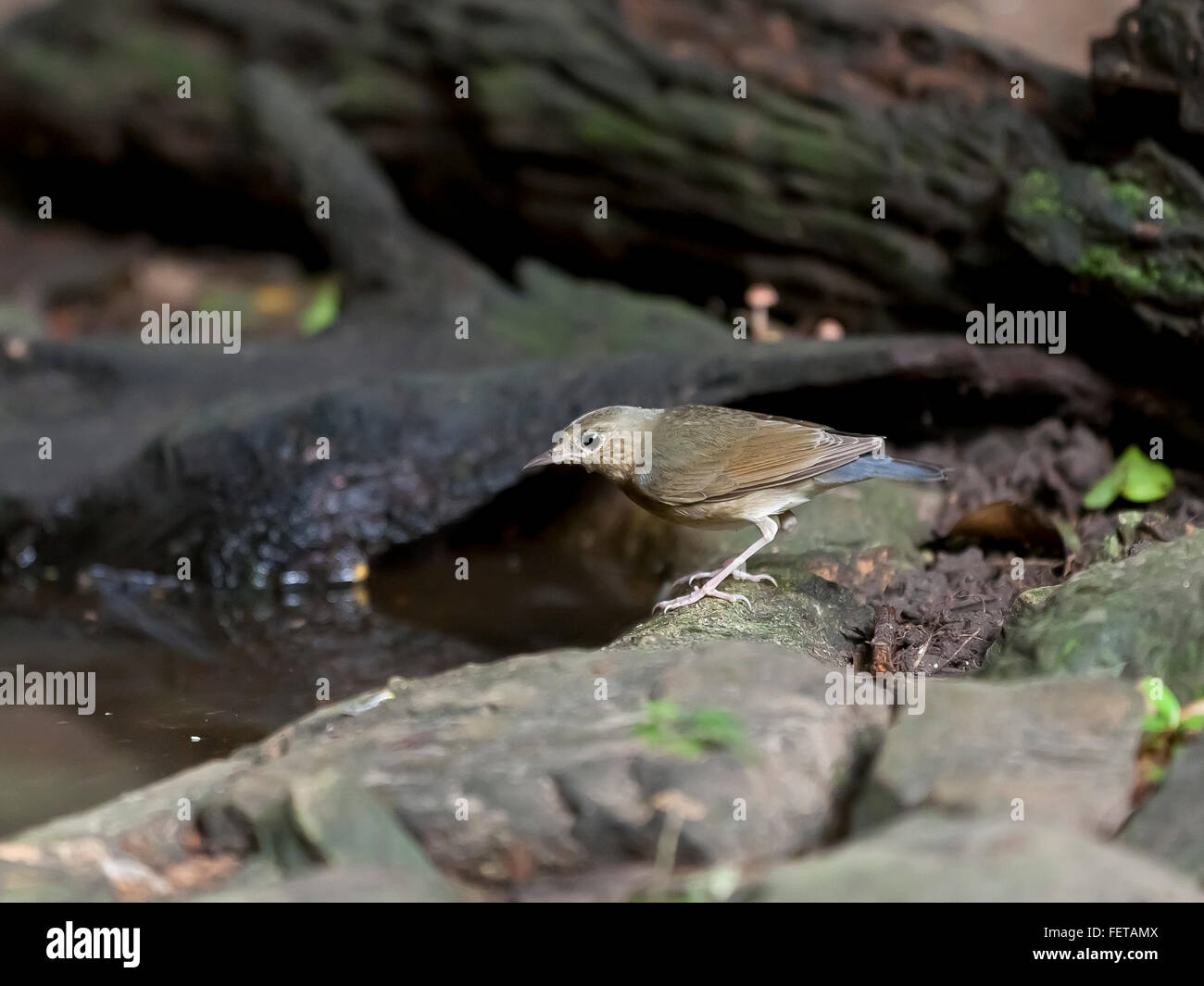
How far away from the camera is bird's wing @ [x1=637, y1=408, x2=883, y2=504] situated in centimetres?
496

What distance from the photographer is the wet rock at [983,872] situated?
238 cm

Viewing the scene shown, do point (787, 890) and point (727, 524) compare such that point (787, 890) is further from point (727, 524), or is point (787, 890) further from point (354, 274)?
point (354, 274)

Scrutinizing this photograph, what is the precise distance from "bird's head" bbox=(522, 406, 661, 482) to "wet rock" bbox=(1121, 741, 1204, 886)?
8.82 ft

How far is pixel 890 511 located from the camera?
19.8ft

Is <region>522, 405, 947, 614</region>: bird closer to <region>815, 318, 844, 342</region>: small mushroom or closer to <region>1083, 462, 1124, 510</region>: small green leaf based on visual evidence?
<region>1083, 462, 1124, 510</region>: small green leaf

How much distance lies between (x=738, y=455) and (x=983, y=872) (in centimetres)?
282

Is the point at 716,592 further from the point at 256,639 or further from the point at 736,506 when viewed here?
the point at 256,639

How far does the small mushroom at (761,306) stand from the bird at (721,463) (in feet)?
8.55

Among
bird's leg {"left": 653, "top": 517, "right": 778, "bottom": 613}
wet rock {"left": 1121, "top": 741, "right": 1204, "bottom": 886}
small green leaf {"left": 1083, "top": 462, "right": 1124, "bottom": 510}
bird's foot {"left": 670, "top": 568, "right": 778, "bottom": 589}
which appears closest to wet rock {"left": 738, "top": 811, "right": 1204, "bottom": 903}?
wet rock {"left": 1121, "top": 741, "right": 1204, "bottom": 886}

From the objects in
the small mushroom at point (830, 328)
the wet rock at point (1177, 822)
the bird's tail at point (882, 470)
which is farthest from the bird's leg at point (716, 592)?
the small mushroom at point (830, 328)

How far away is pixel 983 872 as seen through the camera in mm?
2408

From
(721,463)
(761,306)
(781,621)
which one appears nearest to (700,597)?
(781,621)

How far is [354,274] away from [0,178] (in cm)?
414
